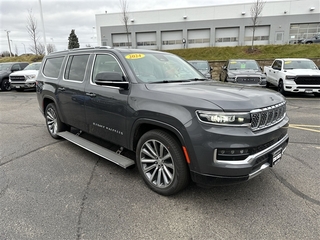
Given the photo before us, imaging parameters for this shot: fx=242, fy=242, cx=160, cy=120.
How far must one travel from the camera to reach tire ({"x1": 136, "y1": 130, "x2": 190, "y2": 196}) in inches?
114

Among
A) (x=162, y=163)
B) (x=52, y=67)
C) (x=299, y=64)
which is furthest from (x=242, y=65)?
(x=162, y=163)

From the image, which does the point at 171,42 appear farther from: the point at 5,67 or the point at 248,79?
the point at 248,79

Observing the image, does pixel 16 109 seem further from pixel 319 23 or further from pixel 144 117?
pixel 319 23

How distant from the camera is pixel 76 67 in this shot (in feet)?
14.9

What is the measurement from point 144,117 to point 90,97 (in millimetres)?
1329

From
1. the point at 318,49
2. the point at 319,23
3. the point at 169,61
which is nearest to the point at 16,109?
the point at 169,61

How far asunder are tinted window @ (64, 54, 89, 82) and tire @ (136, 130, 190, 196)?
1922mm

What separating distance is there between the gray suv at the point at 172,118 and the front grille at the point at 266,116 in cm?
1

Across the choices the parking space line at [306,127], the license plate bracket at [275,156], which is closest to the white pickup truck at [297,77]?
the parking space line at [306,127]

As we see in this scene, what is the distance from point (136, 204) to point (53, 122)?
3418 mm

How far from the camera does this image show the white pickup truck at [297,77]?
10773 mm

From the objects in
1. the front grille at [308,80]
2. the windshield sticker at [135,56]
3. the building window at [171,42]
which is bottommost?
the front grille at [308,80]

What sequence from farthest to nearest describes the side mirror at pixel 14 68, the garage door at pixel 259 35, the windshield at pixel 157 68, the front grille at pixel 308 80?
the garage door at pixel 259 35 < the side mirror at pixel 14 68 < the front grille at pixel 308 80 < the windshield at pixel 157 68

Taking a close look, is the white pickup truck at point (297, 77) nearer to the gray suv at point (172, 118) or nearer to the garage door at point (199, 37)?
the gray suv at point (172, 118)
